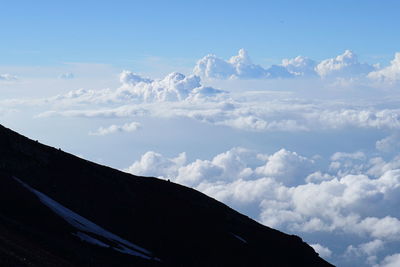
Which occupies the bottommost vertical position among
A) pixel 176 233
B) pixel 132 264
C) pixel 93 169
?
pixel 132 264

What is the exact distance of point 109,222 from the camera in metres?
70.2

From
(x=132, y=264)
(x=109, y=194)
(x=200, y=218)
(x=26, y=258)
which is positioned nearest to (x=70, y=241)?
(x=132, y=264)

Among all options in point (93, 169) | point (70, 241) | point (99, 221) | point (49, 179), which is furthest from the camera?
point (93, 169)

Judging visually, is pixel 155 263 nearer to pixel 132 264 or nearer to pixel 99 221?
pixel 132 264

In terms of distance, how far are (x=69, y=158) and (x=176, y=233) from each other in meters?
32.3

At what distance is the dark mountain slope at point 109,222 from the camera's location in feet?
155

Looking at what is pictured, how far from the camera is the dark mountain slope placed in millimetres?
47312

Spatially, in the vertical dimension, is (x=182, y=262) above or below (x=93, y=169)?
below

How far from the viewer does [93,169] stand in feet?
300

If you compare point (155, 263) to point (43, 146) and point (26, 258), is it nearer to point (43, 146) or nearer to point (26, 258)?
point (26, 258)

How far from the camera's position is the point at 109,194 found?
80.7 meters

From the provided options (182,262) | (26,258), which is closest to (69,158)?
(182,262)

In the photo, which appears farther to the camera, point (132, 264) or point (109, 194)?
point (109, 194)

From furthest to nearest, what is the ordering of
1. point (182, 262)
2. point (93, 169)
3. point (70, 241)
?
point (93, 169)
point (182, 262)
point (70, 241)
